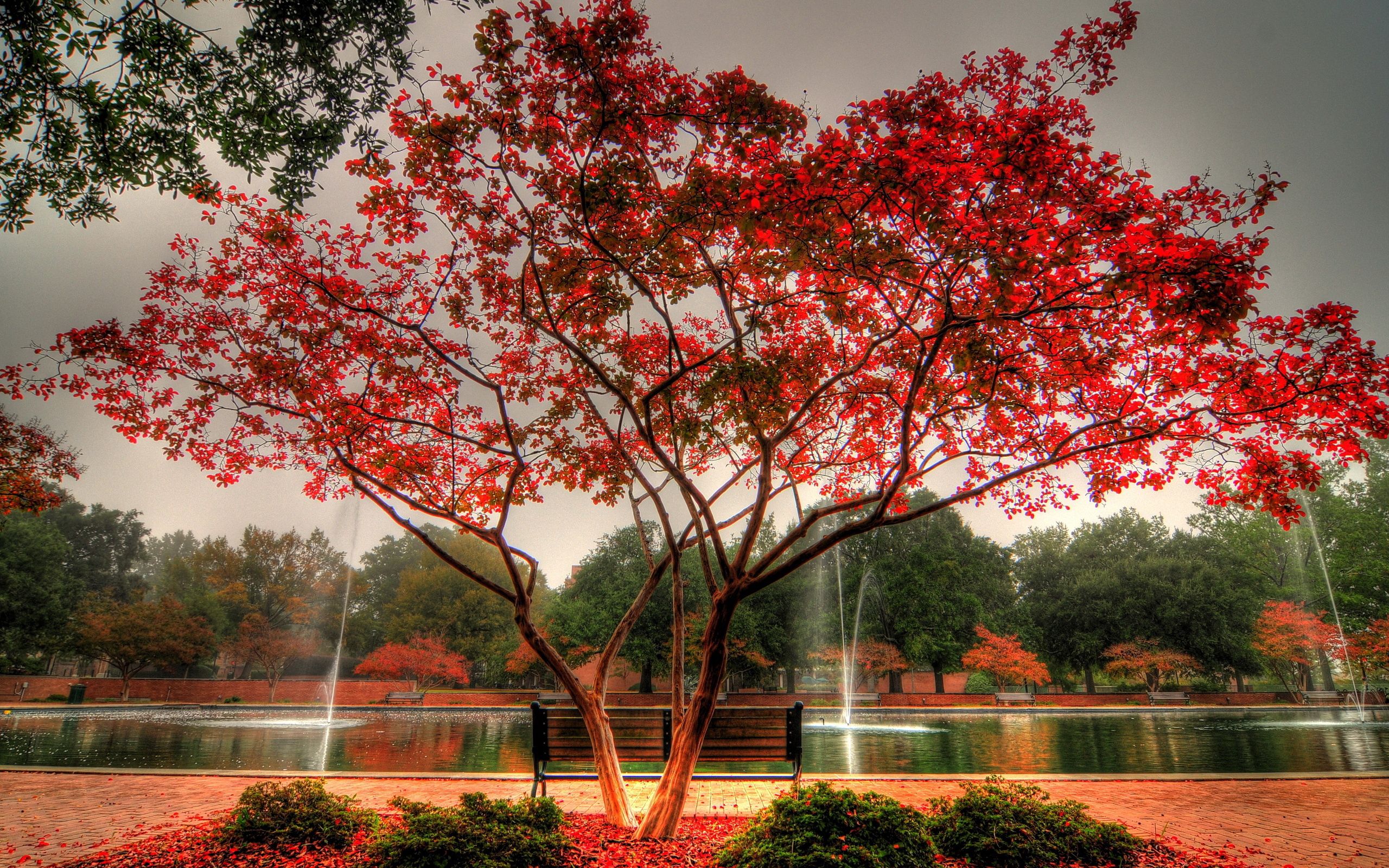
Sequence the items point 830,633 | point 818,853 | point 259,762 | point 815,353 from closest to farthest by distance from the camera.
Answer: point 818,853 → point 815,353 → point 259,762 → point 830,633

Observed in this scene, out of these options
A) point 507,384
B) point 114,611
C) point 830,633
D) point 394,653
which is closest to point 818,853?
point 507,384

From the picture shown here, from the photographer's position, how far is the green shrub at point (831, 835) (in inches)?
150

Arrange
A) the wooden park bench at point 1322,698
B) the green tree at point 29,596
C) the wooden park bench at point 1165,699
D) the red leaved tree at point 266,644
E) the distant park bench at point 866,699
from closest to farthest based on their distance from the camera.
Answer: the distant park bench at point 866,699, the green tree at point 29,596, the wooden park bench at point 1165,699, the wooden park bench at point 1322,698, the red leaved tree at point 266,644

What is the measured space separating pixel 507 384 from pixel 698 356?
203cm

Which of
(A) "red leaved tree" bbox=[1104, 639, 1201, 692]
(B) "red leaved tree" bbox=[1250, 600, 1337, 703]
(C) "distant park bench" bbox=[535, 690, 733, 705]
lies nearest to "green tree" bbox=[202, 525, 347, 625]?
(C) "distant park bench" bbox=[535, 690, 733, 705]

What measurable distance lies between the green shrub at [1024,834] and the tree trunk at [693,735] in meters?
1.66

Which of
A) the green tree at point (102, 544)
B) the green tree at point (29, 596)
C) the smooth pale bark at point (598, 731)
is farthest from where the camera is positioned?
the green tree at point (102, 544)

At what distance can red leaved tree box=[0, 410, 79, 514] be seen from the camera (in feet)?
29.7

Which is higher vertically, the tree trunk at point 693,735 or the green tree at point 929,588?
the green tree at point 929,588

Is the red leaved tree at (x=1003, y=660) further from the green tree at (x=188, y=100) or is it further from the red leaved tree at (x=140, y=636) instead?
the red leaved tree at (x=140, y=636)

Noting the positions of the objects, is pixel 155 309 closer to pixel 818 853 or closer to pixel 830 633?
pixel 818 853

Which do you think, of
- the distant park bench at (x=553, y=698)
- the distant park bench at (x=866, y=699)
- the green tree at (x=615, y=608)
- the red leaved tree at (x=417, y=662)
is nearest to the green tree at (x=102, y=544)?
the red leaved tree at (x=417, y=662)

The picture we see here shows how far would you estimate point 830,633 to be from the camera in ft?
103

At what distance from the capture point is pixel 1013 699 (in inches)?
1164
